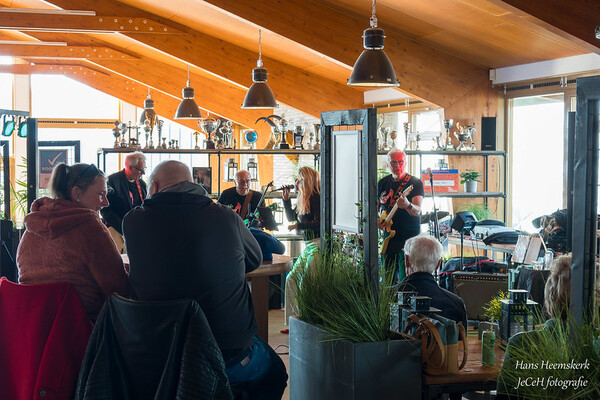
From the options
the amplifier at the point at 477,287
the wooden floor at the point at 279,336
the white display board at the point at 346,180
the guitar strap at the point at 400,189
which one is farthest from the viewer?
the guitar strap at the point at 400,189

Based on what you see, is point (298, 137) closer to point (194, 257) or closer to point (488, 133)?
point (488, 133)

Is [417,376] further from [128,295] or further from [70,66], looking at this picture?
[70,66]

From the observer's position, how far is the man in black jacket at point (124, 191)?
662 centimetres

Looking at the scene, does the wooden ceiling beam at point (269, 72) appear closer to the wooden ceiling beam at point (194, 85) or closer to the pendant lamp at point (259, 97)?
the wooden ceiling beam at point (194, 85)

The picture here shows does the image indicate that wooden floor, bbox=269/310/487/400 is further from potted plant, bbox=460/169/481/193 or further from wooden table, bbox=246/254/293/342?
potted plant, bbox=460/169/481/193

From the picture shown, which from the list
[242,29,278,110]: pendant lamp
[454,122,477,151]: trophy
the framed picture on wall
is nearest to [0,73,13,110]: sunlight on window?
the framed picture on wall

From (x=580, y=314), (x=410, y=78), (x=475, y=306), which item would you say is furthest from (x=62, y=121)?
(x=580, y=314)

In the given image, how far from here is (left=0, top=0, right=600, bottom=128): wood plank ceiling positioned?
6.73 meters

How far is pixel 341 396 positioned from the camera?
2.77 metres

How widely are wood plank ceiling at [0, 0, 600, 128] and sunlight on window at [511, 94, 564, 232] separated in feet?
1.97

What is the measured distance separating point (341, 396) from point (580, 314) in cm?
98

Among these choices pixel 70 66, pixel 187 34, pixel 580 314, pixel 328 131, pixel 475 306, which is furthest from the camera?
pixel 70 66

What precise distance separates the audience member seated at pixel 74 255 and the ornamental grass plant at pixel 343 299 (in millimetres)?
742

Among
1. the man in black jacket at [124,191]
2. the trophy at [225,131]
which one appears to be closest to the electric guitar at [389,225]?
the man in black jacket at [124,191]
